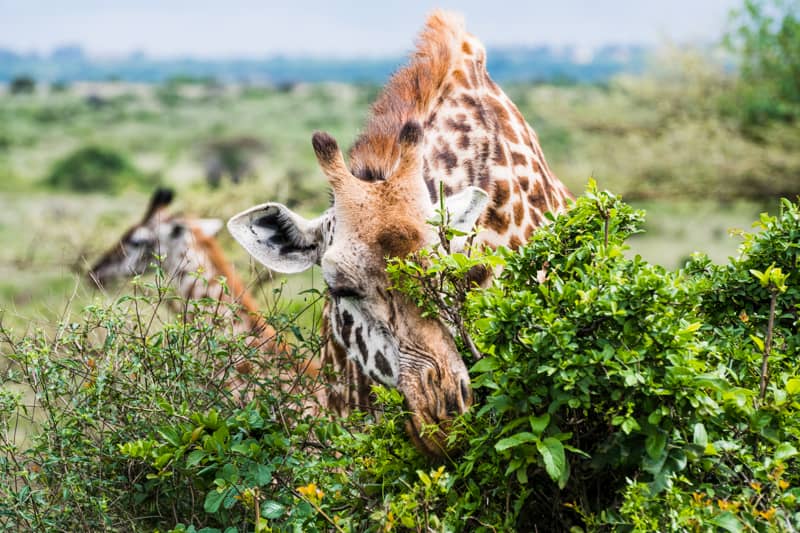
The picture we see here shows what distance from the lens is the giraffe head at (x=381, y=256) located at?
13.2 feet

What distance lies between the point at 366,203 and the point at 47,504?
2.06m

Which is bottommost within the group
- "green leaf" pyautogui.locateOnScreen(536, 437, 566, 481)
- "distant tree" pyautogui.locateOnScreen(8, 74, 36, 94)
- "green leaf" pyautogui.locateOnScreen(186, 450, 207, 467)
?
"distant tree" pyautogui.locateOnScreen(8, 74, 36, 94)

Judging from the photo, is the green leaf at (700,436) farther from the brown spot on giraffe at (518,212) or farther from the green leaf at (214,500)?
the brown spot on giraffe at (518,212)

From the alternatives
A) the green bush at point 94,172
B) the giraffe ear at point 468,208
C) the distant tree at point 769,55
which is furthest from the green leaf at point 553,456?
the green bush at point 94,172

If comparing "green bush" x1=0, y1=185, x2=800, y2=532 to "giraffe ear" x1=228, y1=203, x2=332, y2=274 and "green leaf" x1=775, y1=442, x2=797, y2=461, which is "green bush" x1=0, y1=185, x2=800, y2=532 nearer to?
"green leaf" x1=775, y1=442, x2=797, y2=461

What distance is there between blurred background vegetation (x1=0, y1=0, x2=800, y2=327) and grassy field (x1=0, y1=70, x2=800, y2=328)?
0.07 metres

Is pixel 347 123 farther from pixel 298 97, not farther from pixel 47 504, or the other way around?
pixel 47 504

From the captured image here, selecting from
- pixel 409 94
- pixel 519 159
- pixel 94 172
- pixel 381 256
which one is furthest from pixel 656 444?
pixel 94 172

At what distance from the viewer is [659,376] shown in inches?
129

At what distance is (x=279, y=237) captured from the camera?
532 centimetres

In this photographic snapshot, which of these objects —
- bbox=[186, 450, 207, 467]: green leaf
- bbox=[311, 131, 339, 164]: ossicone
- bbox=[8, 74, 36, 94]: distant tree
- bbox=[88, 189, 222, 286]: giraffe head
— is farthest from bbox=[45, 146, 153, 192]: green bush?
bbox=[186, 450, 207, 467]: green leaf

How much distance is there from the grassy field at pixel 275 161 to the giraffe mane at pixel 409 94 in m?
0.48

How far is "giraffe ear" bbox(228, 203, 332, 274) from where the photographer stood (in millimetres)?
5203

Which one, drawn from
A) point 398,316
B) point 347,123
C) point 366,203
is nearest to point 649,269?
point 398,316
